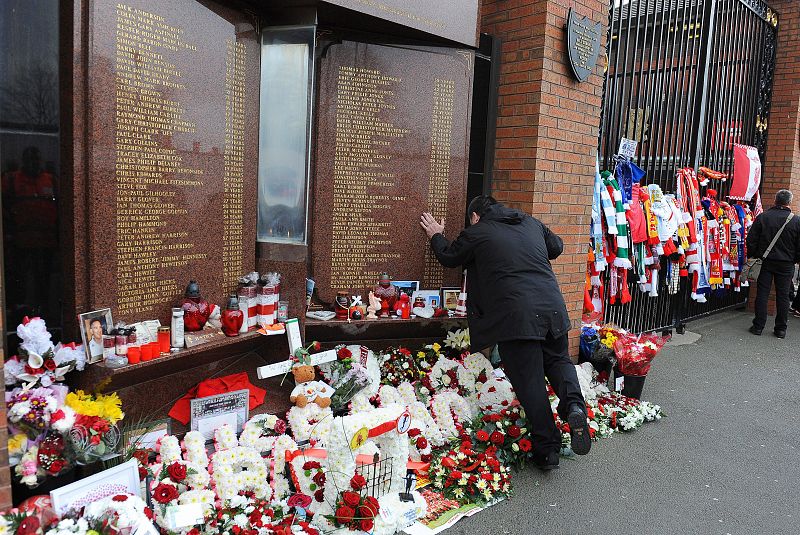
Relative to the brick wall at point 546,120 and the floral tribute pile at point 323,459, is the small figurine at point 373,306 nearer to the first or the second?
the floral tribute pile at point 323,459

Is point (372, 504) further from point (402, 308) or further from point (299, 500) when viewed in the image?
point (402, 308)

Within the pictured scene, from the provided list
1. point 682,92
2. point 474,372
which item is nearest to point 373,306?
point 474,372

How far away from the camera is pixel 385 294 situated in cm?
484

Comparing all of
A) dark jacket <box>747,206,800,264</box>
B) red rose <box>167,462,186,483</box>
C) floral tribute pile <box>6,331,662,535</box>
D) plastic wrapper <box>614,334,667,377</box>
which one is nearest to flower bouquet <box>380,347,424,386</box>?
floral tribute pile <box>6,331,662,535</box>

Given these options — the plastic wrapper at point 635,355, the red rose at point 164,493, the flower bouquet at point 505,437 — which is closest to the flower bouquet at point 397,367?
the flower bouquet at point 505,437

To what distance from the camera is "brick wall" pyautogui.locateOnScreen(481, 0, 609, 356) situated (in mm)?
5133

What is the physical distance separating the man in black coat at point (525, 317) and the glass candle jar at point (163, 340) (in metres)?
1.96

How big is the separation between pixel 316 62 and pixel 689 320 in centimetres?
718

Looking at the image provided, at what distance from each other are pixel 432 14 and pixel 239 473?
332cm

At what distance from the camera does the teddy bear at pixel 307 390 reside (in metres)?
4.00

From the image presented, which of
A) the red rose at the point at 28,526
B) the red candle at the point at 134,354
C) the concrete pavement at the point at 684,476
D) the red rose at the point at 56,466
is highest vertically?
the red candle at the point at 134,354

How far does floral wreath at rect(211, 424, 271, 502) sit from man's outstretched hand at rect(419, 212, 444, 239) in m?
2.26

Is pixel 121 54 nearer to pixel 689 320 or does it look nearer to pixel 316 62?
pixel 316 62

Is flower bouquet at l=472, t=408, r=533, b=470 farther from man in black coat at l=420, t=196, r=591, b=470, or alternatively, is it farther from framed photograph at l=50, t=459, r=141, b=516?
framed photograph at l=50, t=459, r=141, b=516
